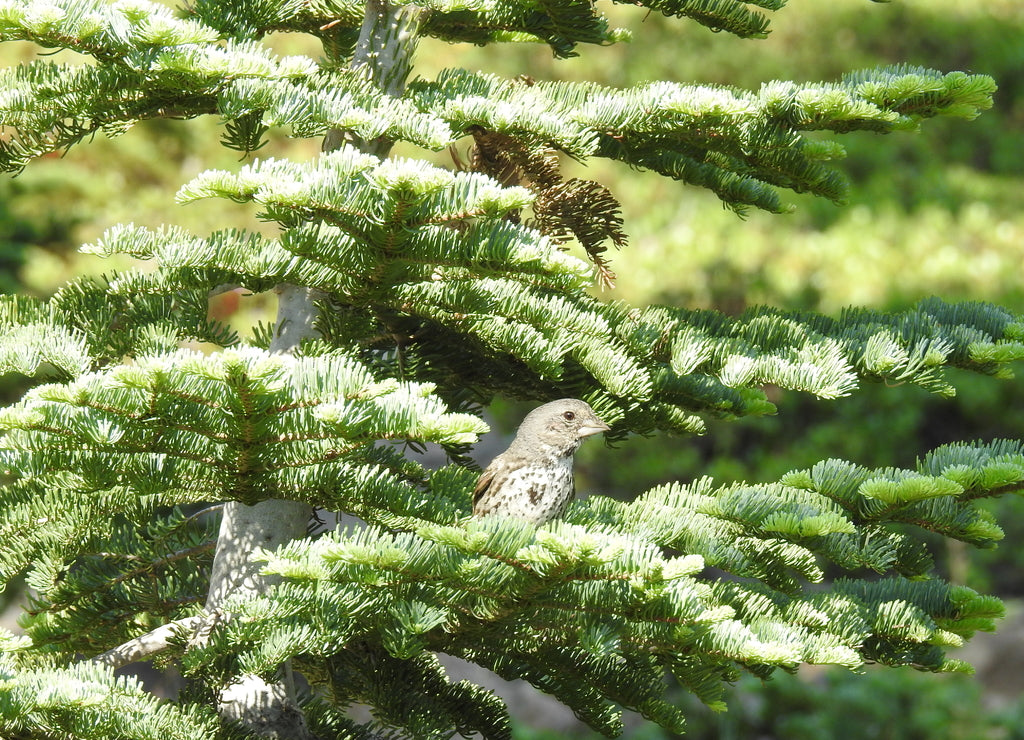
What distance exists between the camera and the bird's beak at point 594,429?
8.78 ft

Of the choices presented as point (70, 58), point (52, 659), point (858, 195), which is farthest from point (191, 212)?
point (52, 659)

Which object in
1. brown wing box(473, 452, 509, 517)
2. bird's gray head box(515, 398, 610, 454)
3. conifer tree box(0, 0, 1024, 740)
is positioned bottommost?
brown wing box(473, 452, 509, 517)

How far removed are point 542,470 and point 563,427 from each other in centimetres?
17

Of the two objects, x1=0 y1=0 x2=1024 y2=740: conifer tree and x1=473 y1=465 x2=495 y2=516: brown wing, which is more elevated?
x1=0 y1=0 x2=1024 y2=740: conifer tree

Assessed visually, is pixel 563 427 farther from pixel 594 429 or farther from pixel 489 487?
pixel 489 487

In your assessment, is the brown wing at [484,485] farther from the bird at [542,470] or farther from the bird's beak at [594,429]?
the bird's beak at [594,429]

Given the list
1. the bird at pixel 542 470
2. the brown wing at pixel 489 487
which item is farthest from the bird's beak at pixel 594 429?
the brown wing at pixel 489 487

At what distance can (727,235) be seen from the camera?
28.9ft

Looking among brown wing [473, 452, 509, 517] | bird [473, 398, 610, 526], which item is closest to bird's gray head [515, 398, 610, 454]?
bird [473, 398, 610, 526]

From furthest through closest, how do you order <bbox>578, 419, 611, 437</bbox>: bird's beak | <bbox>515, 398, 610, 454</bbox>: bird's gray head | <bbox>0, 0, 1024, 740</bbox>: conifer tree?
<bbox>515, 398, 610, 454</bbox>: bird's gray head → <bbox>578, 419, 611, 437</bbox>: bird's beak → <bbox>0, 0, 1024, 740</bbox>: conifer tree

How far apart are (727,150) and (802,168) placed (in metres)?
0.18

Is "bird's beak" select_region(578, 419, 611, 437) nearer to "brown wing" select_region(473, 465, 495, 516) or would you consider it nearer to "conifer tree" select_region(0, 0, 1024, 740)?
"conifer tree" select_region(0, 0, 1024, 740)

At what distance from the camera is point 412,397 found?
1.66 metres

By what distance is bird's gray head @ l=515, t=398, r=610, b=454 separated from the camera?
2781 mm
